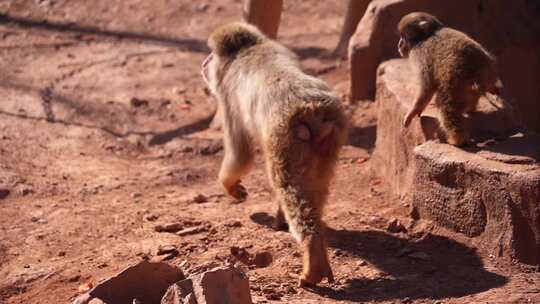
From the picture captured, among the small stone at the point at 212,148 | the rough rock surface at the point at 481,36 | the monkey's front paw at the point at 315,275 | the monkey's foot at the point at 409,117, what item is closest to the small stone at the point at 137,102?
the small stone at the point at 212,148

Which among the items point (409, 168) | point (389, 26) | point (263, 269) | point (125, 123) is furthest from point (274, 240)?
point (125, 123)

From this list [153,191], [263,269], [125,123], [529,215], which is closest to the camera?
[529,215]

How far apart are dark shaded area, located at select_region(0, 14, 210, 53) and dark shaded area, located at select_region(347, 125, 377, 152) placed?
3202 mm

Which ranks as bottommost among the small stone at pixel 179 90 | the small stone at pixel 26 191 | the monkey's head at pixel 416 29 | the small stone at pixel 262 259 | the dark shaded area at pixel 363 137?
the small stone at pixel 26 191

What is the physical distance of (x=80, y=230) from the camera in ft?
22.1

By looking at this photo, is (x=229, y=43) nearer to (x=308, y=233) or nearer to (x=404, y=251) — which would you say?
(x=308, y=233)

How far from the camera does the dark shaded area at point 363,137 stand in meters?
8.09

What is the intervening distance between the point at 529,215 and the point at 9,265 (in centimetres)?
343

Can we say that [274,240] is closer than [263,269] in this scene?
No

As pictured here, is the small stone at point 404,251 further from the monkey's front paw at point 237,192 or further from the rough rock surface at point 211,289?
the rough rock surface at point 211,289

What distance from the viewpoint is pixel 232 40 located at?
642 centimetres

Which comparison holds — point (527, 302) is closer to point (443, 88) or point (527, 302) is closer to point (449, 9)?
point (443, 88)

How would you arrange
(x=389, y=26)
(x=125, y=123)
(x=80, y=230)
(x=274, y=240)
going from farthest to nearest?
1. (x=125, y=123)
2. (x=389, y=26)
3. (x=80, y=230)
4. (x=274, y=240)

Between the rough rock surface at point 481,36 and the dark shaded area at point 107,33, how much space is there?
3.00 metres
